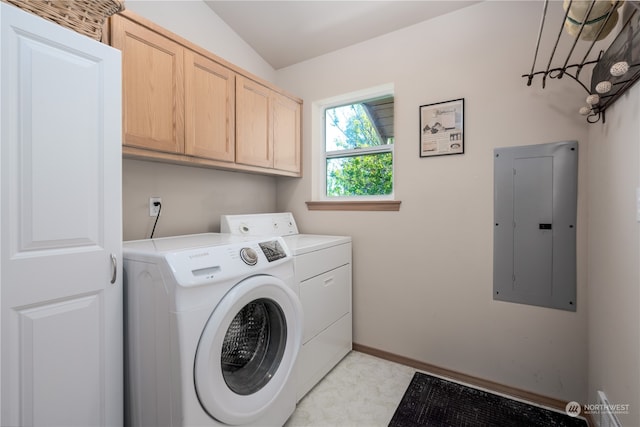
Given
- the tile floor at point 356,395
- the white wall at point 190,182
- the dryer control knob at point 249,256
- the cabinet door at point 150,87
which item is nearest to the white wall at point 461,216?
the tile floor at point 356,395

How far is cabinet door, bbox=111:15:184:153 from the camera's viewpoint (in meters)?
1.39

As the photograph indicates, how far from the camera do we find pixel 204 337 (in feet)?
3.61

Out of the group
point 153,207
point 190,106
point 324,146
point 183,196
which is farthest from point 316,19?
point 153,207

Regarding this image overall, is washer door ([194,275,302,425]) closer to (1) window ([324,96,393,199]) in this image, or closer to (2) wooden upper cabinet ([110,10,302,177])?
(2) wooden upper cabinet ([110,10,302,177])

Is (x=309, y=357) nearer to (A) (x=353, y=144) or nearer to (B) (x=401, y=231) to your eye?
(B) (x=401, y=231)

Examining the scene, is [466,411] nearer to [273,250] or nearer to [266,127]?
[273,250]

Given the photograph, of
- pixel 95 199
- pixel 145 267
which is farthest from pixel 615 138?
pixel 95 199

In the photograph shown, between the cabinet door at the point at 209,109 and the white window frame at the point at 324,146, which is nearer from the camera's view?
the cabinet door at the point at 209,109

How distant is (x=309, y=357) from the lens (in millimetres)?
1805

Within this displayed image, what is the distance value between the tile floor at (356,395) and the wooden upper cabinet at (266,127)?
1561mm

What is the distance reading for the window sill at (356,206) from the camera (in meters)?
2.20

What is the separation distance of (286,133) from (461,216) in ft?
4.78

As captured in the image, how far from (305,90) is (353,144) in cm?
64

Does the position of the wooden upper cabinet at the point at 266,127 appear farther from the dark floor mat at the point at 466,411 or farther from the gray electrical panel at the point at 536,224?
the dark floor mat at the point at 466,411
